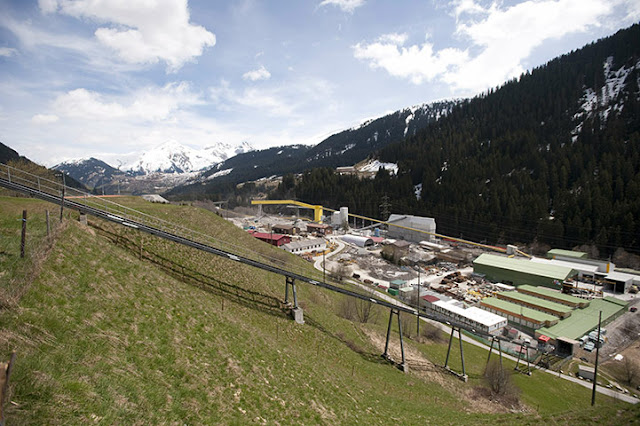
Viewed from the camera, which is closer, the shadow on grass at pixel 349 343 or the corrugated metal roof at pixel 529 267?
the shadow on grass at pixel 349 343

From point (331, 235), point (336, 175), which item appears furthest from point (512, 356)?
point (336, 175)

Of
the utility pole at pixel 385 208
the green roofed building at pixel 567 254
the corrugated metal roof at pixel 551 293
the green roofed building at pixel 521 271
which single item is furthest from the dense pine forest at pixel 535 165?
the corrugated metal roof at pixel 551 293

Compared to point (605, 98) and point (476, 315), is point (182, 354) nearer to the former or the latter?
point (476, 315)

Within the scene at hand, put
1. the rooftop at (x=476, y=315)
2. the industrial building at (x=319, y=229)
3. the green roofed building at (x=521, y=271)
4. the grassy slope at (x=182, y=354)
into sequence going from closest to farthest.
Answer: the grassy slope at (x=182, y=354) < the rooftop at (x=476, y=315) < the green roofed building at (x=521, y=271) < the industrial building at (x=319, y=229)

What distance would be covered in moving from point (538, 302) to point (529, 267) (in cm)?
1454

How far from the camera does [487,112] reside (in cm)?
14675

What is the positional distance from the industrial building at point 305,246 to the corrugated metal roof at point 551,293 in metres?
41.0

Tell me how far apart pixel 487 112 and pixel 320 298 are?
A: 6073 inches

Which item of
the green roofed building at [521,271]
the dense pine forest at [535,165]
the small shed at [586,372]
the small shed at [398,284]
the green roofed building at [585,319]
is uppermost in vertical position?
the dense pine forest at [535,165]

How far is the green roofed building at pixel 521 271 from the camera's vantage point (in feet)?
178

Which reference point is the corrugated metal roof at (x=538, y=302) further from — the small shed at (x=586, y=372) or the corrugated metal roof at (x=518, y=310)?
the small shed at (x=586, y=372)

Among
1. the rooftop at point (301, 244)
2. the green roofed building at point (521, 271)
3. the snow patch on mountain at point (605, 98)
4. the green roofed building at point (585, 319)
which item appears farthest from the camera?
the snow patch on mountain at point (605, 98)

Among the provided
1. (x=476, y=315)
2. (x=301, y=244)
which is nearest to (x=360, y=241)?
(x=301, y=244)

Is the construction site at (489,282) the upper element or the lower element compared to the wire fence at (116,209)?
lower
